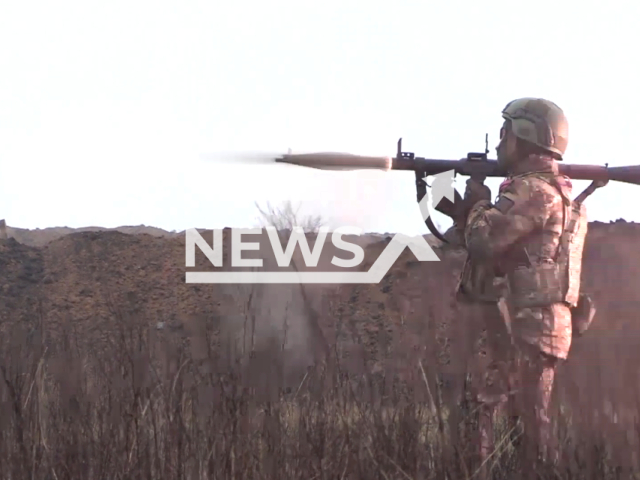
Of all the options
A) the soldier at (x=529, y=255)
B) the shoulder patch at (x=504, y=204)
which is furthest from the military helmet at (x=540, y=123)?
the shoulder patch at (x=504, y=204)

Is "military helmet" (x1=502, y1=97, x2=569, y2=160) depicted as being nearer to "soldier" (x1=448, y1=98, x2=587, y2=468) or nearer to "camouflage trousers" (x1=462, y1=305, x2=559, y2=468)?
"soldier" (x1=448, y1=98, x2=587, y2=468)

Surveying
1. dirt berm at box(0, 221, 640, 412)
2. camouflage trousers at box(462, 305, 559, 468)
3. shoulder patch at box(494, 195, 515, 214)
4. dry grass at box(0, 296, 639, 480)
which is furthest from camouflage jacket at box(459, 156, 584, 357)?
dirt berm at box(0, 221, 640, 412)

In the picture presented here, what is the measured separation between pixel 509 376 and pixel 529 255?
0.66 meters

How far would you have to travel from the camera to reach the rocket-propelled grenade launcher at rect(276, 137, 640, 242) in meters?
6.29

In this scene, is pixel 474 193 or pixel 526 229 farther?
pixel 474 193

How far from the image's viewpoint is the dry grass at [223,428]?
3621 millimetres

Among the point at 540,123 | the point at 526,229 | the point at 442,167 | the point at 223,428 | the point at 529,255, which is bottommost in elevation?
the point at 223,428

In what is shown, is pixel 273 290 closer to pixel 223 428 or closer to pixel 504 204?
pixel 504 204

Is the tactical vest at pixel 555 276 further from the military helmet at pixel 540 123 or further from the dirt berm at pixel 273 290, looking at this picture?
the dirt berm at pixel 273 290

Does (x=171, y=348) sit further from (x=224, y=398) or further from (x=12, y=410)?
(x=12, y=410)

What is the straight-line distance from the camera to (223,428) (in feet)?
12.3

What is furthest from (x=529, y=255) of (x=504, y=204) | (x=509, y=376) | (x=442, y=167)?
(x=442, y=167)

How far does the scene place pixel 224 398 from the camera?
3.80 metres

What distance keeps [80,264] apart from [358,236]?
6909mm
